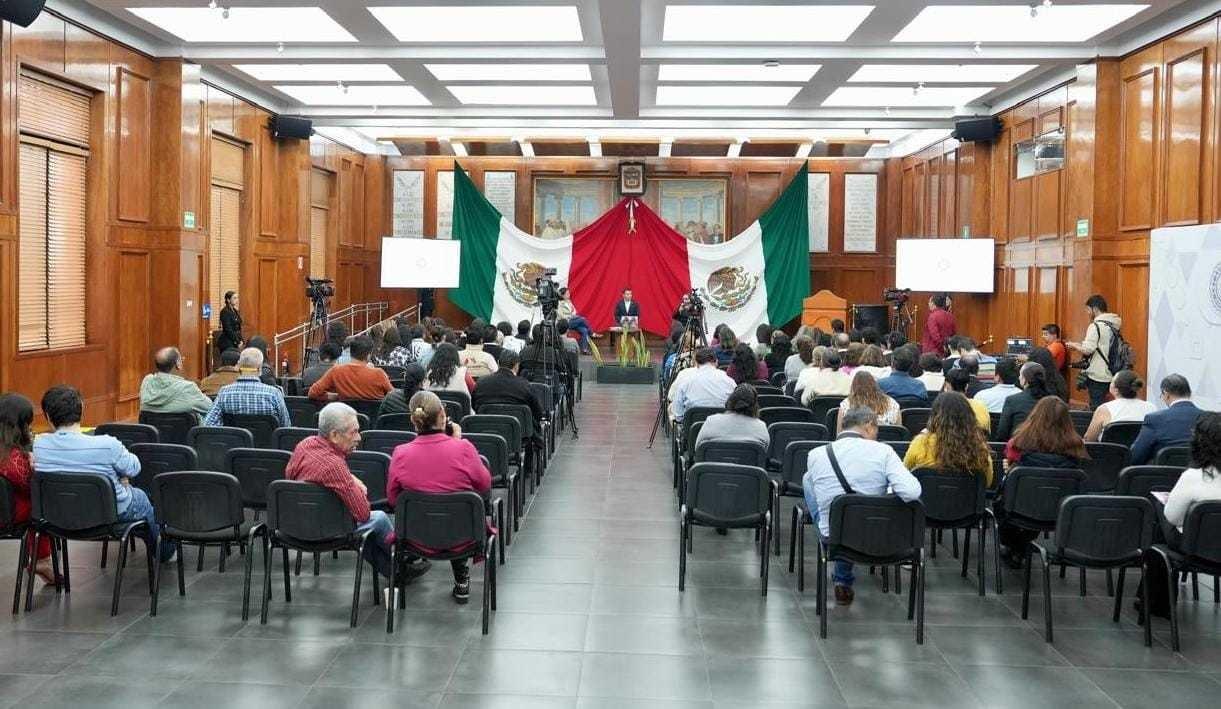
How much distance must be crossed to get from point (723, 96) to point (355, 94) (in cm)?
501

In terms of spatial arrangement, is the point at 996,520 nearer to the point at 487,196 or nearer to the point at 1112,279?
the point at 1112,279

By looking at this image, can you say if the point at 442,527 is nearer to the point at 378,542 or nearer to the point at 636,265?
the point at 378,542

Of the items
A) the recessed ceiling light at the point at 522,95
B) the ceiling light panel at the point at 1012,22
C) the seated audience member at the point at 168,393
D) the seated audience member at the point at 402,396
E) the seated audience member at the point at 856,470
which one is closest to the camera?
the seated audience member at the point at 856,470

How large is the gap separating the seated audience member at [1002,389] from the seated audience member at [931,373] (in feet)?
3.76

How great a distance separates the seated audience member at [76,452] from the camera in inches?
200

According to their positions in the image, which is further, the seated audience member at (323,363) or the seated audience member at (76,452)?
the seated audience member at (323,363)

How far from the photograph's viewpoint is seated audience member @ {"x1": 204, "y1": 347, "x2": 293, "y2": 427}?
7.01 m

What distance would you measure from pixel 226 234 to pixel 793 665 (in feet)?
39.6

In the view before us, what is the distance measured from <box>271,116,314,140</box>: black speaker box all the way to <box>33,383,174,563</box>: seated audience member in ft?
36.5

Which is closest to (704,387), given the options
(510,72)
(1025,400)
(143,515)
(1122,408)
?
(1025,400)

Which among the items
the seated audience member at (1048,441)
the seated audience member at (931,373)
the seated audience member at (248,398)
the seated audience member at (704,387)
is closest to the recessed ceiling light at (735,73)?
the seated audience member at (931,373)

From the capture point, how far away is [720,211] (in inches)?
803

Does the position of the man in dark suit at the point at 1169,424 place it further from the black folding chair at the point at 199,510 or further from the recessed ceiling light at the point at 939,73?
the recessed ceiling light at the point at 939,73

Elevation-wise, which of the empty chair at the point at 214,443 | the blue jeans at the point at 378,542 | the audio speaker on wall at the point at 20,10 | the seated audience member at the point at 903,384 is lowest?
the blue jeans at the point at 378,542
